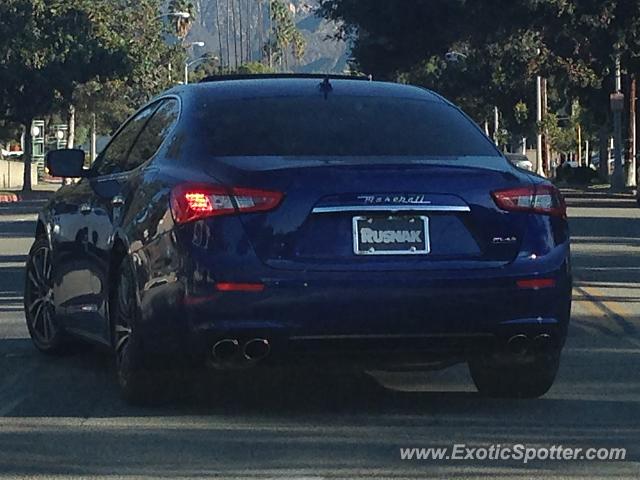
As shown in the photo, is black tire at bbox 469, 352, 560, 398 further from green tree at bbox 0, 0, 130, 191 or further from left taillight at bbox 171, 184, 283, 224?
green tree at bbox 0, 0, 130, 191

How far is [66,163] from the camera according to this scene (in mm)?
9211

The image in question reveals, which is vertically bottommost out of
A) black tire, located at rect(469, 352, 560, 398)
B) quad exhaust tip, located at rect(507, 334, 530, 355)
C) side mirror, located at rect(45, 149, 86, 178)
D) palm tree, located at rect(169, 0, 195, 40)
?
black tire, located at rect(469, 352, 560, 398)

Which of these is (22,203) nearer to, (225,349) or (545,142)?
(545,142)

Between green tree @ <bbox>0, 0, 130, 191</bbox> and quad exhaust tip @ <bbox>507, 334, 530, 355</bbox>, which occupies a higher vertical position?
green tree @ <bbox>0, 0, 130, 191</bbox>

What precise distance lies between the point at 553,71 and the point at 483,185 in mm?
40236

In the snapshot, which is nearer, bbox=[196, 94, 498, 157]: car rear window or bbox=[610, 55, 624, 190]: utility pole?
bbox=[196, 94, 498, 157]: car rear window

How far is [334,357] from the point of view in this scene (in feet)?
23.4

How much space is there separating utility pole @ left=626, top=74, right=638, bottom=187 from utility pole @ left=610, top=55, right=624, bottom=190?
0.43 m

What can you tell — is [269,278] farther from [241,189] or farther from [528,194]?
[528,194]

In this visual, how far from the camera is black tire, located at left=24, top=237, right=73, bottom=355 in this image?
9.49 m

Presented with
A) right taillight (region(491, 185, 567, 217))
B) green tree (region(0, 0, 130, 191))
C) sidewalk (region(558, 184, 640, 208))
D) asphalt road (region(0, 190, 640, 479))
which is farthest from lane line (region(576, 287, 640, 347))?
green tree (region(0, 0, 130, 191))

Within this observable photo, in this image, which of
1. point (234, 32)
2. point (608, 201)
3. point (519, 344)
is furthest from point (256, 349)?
point (234, 32)

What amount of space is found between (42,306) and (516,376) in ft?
11.1

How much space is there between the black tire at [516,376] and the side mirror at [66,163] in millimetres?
2770
